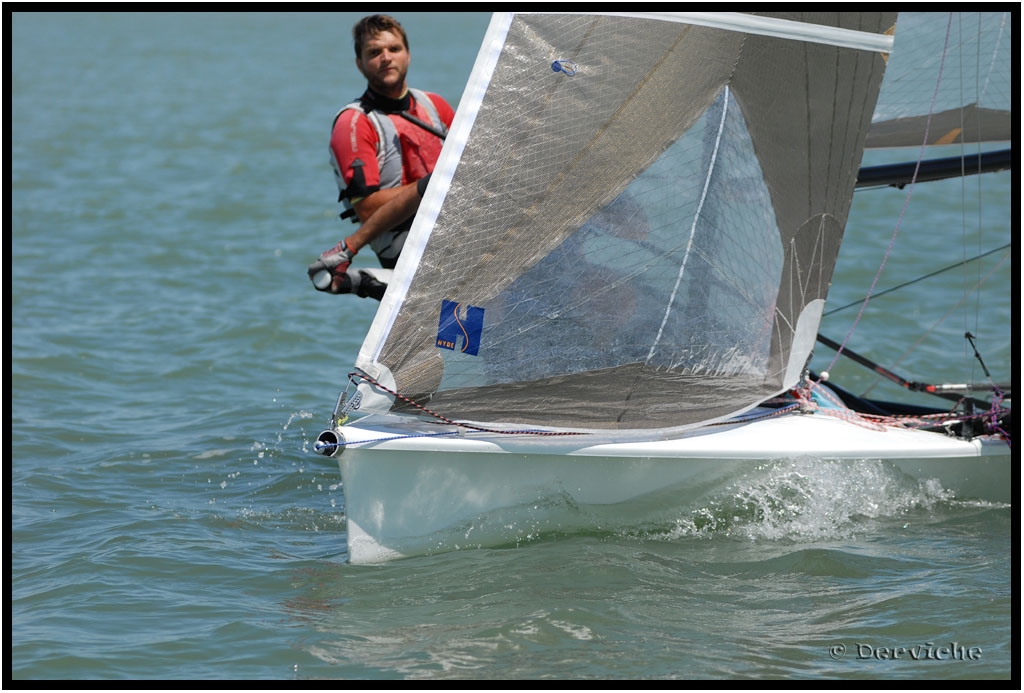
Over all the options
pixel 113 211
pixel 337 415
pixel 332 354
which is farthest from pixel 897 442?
pixel 113 211

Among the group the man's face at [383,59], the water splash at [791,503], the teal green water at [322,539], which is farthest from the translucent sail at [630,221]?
the man's face at [383,59]

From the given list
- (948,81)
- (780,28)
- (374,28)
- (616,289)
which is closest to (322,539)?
(616,289)

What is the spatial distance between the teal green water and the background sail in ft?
2.79

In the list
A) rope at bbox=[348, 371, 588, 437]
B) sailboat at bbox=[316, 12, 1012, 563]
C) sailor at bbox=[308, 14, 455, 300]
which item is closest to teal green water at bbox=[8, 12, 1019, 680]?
sailboat at bbox=[316, 12, 1012, 563]

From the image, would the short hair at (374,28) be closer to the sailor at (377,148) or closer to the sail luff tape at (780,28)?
the sailor at (377,148)

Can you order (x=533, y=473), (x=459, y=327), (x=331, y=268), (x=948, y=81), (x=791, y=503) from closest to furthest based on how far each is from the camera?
(x=459, y=327) → (x=533, y=473) → (x=791, y=503) → (x=331, y=268) → (x=948, y=81)

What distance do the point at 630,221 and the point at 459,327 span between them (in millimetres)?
693

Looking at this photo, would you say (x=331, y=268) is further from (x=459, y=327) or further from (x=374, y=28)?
(x=374, y=28)

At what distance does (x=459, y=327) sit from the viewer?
3.85 m

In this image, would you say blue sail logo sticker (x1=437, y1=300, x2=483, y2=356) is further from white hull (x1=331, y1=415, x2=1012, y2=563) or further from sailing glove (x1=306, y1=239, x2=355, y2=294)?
sailing glove (x1=306, y1=239, x2=355, y2=294)

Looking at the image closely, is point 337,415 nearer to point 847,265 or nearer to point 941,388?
point 941,388

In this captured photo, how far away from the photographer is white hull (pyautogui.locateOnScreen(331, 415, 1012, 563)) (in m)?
3.82

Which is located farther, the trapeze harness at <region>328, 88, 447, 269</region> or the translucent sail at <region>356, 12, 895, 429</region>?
the trapeze harness at <region>328, 88, 447, 269</region>

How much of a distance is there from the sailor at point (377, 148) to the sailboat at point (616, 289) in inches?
24.1
